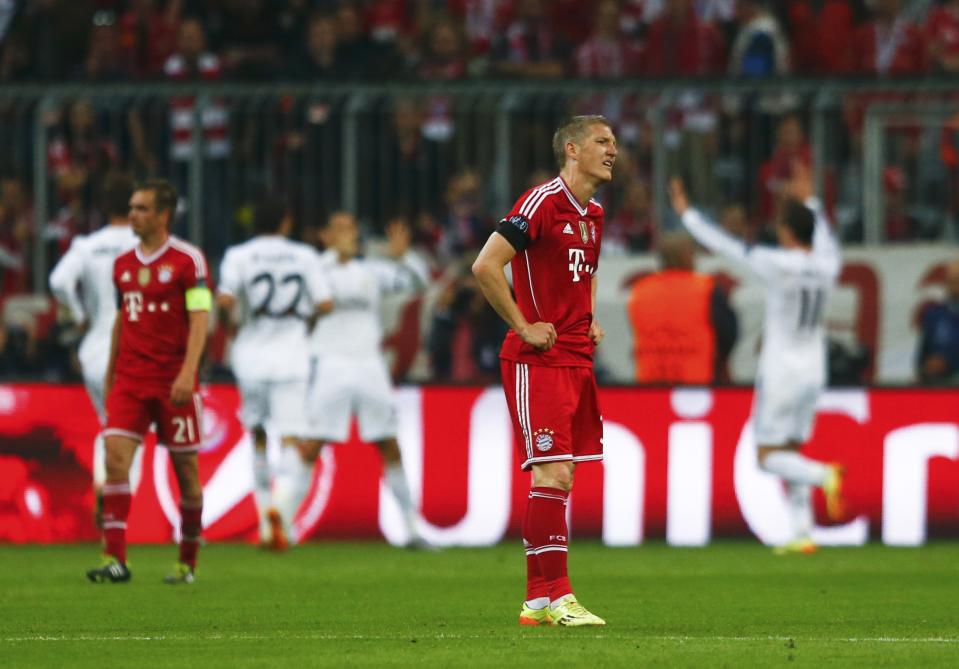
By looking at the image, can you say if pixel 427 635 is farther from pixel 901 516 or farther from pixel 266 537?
pixel 901 516

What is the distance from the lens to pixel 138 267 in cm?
1145

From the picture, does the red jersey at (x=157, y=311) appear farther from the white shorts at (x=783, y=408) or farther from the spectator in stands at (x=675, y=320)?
the spectator in stands at (x=675, y=320)

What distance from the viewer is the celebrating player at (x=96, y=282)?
13.9 metres

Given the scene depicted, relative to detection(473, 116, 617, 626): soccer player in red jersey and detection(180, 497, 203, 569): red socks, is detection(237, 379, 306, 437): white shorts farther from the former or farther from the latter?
detection(473, 116, 617, 626): soccer player in red jersey

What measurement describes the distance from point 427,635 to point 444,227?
9.34 meters

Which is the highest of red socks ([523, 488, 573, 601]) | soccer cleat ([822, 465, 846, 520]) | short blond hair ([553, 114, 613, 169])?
short blond hair ([553, 114, 613, 169])

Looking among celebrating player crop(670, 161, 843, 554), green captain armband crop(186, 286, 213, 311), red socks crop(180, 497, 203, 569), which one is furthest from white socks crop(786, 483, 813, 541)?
green captain armband crop(186, 286, 213, 311)

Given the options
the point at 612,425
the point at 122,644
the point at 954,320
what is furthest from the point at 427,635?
the point at 954,320

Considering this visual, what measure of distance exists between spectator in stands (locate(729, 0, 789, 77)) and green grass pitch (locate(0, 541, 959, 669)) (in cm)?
573

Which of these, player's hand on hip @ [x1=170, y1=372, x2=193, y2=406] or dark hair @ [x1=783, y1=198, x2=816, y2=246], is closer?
player's hand on hip @ [x1=170, y1=372, x2=193, y2=406]

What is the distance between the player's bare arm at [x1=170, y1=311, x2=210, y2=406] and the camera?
11000 millimetres

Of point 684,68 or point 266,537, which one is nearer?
point 266,537

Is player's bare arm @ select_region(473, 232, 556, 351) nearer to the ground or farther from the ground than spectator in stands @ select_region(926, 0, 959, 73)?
nearer to the ground

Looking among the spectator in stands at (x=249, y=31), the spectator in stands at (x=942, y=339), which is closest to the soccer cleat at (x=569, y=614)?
the spectator in stands at (x=942, y=339)
